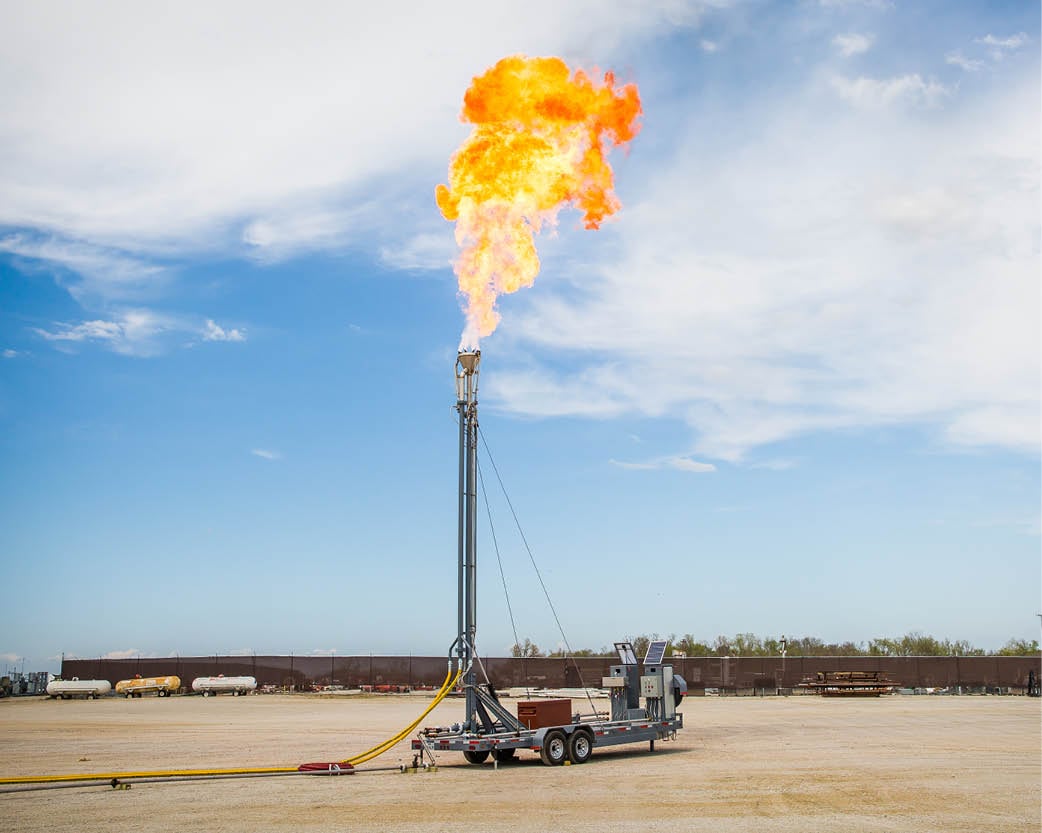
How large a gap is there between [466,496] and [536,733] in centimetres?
569

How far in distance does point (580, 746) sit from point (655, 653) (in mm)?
4266

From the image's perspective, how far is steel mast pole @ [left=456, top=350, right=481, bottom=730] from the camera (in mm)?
22000

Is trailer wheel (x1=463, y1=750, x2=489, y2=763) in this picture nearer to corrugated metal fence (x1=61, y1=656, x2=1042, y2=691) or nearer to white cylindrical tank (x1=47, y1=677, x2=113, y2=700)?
corrugated metal fence (x1=61, y1=656, x2=1042, y2=691)

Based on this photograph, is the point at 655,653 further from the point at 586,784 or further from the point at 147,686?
the point at 147,686

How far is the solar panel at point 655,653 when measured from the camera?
82.8 ft

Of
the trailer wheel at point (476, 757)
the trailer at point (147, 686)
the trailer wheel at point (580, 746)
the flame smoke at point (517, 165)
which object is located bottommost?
the trailer at point (147, 686)

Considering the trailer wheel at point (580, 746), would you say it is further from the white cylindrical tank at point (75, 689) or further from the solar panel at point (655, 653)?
the white cylindrical tank at point (75, 689)

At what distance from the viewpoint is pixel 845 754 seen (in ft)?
78.7

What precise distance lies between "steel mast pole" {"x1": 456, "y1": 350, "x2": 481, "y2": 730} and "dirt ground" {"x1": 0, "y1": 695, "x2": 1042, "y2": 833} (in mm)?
2382

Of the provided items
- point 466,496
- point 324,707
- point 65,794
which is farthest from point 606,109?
point 324,707

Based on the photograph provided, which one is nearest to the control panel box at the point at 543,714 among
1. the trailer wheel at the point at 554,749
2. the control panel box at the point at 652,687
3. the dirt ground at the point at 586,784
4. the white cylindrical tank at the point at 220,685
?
the trailer wheel at the point at 554,749

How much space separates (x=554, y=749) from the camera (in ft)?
Result: 70.9

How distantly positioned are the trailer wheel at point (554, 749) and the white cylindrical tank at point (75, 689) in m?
52.4

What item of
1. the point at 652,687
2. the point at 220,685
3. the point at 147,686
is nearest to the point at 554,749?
the point at 652,687
